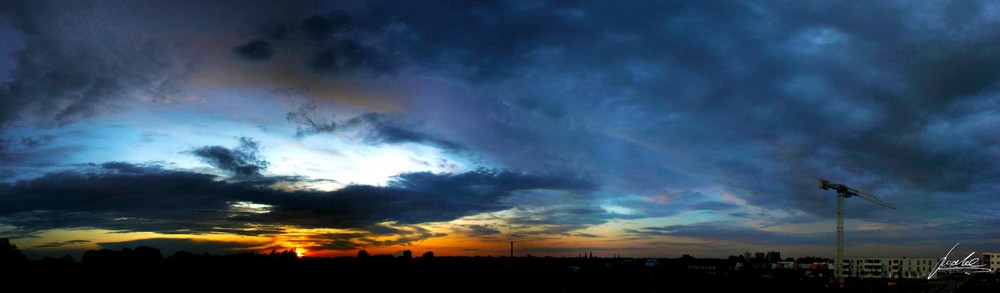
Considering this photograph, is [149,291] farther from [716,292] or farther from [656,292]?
[716,292]

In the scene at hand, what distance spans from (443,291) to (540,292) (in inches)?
1089

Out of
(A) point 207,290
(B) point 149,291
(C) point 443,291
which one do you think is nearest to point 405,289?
(C) point 443,291

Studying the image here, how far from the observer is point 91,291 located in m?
185

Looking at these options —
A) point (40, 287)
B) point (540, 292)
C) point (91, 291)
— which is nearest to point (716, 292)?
point (540, 292)

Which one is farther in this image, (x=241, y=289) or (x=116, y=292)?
(x=241, y=289)

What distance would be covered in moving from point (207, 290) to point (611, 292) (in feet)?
402

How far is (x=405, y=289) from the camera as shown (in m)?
196

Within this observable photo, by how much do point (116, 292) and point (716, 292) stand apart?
6911 inches

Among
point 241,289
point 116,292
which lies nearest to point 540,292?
point 241,289

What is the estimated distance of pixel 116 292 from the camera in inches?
7224

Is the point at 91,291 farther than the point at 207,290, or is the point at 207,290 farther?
the point at 207,290

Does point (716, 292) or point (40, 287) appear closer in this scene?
point (40, 287)

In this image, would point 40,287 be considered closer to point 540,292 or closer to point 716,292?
point 540,292

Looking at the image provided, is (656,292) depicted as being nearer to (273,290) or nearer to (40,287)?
(273,290)
